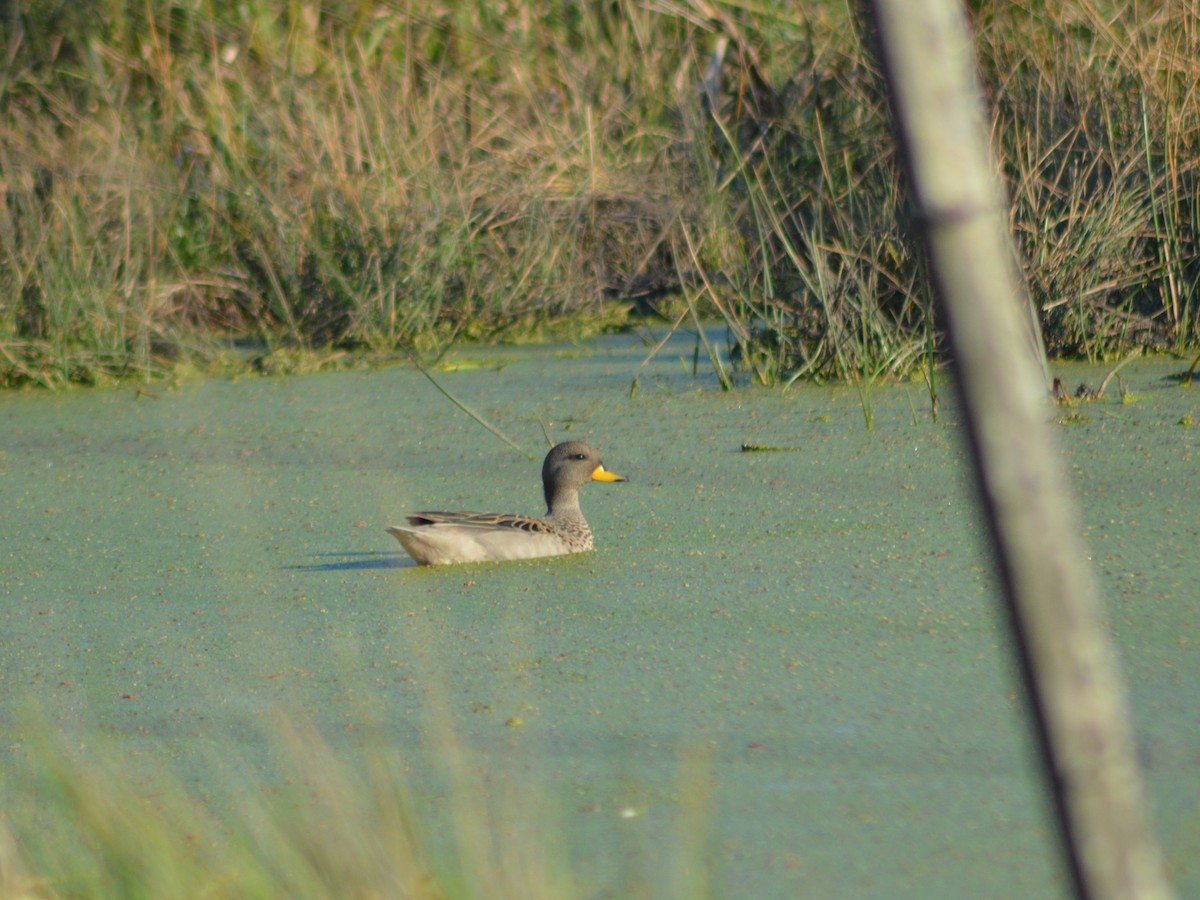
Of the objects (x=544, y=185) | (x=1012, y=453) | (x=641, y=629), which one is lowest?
(x=641, y=629)

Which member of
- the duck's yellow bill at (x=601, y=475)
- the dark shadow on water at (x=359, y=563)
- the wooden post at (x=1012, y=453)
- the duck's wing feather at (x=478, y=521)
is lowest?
the duck's yellow bill at (x=601, y=475)

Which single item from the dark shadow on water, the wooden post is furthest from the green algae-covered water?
the wooden post

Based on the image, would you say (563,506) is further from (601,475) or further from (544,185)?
(544,185)

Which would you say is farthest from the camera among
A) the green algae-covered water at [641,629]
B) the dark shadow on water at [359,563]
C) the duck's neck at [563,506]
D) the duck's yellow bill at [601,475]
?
the duck's yellow bill at [601,475]

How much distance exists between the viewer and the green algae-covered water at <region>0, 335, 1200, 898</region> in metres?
1.96

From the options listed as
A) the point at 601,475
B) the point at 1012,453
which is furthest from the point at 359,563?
the point at 1012,453

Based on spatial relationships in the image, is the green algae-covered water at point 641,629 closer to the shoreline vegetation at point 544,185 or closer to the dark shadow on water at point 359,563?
the dark shadow on water at point 359,563

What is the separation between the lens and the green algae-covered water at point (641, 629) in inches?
77.3

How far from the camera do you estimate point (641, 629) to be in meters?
2.84

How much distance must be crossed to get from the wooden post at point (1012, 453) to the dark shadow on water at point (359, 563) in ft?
8.83

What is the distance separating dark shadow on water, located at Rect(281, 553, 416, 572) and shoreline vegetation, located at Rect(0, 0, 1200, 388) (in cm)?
177

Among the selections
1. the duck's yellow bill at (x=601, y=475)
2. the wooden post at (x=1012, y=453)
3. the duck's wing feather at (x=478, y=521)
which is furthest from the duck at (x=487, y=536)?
the wooden post at (x=1012, y=453)

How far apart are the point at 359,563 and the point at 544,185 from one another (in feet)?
12.5

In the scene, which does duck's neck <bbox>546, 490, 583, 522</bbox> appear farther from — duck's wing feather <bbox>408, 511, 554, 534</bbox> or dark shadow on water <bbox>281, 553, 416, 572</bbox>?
dark shadow on water <bbox>281, 553, 416, 572</bbox>
